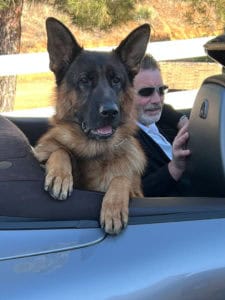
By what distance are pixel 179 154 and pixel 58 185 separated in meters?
0.81

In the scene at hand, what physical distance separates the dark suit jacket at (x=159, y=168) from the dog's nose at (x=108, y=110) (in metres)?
0.38

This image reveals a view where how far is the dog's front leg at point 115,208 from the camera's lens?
6.42 feet

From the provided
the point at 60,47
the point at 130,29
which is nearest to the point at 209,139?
the point at 60,47

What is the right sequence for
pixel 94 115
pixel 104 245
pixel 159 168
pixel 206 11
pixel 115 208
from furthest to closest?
pixel 206 11, pixel 159 168, pixel 94 115, pixel 115 208, pixel 104 245

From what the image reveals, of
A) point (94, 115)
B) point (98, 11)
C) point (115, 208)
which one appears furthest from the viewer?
point (98, 11)

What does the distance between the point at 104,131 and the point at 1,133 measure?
1.99 ft

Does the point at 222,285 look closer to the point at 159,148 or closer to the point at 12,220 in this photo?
the point at 12,220

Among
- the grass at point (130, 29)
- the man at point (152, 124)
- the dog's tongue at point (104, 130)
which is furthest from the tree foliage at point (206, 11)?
the dog's tongue at point (104, 130)

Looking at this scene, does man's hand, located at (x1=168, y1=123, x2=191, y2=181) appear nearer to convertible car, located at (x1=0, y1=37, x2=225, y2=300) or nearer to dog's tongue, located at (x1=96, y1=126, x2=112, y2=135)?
dog's tongue, located at (x1=96, y1=126, x2=112, y2=135)

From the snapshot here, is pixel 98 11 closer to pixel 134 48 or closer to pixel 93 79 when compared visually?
pixel 134 48

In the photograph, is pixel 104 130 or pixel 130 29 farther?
pixel 130 29

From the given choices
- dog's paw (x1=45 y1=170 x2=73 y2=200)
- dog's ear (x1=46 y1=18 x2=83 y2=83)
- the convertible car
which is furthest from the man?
the convertible car

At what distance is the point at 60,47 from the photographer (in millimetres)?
2984

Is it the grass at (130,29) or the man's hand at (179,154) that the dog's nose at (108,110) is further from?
the grass at (130,29)
